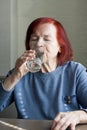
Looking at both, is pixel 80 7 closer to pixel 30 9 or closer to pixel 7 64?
pixel 30 9

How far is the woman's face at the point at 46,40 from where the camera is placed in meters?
1.44

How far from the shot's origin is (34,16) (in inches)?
104

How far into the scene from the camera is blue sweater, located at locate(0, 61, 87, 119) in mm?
1429

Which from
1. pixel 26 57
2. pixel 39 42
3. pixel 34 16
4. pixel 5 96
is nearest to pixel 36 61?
pixel 26 57

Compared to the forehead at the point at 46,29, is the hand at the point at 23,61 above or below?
below

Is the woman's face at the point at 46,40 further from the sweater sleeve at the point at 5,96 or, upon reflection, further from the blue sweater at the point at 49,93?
the sweater sleeve at the point at 5,96

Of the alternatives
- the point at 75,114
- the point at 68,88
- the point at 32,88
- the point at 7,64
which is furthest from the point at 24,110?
the point at 7,64

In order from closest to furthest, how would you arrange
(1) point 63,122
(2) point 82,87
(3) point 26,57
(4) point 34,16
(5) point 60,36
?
(1) point 63,122 < (3) point 26,57 < (2) point 82,87 < (5) point 60,36 < (4) point 34,16

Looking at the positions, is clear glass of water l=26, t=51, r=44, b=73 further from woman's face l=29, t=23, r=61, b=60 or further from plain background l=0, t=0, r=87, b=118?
plain background l=0, t=0, r=87, b=118

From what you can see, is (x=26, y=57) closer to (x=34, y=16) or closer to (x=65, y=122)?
(x=65, y=122)

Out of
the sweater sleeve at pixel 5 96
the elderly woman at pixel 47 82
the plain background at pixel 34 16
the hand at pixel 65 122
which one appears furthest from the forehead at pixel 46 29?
the plain background at pixel 34 16

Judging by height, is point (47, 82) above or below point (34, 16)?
below

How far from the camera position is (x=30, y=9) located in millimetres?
2623

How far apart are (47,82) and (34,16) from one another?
1.28 m
